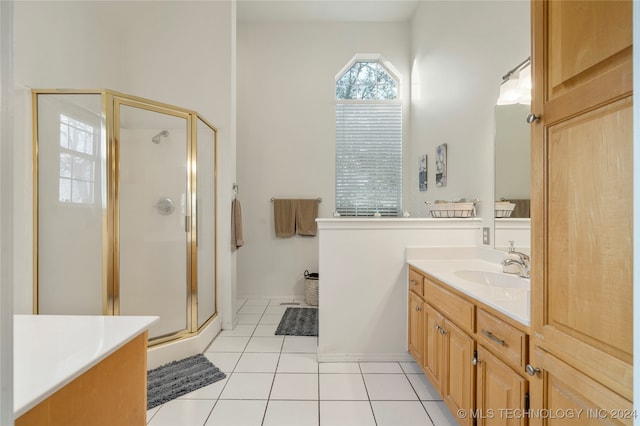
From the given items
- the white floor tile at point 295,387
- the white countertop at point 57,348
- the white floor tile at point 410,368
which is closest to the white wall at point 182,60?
the white floor tile at point 295,387

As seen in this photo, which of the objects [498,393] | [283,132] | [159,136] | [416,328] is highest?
[283,132]

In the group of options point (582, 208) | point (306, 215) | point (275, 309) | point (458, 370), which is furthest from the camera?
point (306, 215)

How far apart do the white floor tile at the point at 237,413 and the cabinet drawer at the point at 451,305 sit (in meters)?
1.17

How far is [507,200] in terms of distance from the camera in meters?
1.91

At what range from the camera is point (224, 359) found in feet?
7.64

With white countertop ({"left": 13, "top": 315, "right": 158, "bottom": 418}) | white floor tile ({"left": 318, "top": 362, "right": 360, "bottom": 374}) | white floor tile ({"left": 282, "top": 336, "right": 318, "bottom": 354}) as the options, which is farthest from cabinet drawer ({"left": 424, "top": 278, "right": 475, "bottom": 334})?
white countertop ({"left": 13, "top": 315, "right": 158, "bottom": 418})

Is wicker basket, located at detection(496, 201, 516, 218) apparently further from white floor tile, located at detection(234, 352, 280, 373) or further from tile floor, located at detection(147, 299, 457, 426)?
white floor tile, located at detection(234, 352, 280, 373)

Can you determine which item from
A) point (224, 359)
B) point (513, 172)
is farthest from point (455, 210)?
point (224, 359)

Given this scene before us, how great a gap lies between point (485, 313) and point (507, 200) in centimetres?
96

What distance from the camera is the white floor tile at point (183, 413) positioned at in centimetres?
163

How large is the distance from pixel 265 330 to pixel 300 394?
1.12 meters

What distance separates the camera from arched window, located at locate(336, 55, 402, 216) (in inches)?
157

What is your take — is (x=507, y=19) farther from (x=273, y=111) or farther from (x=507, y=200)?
(x=273, y=111)

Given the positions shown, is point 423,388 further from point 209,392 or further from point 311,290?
point 311,290
